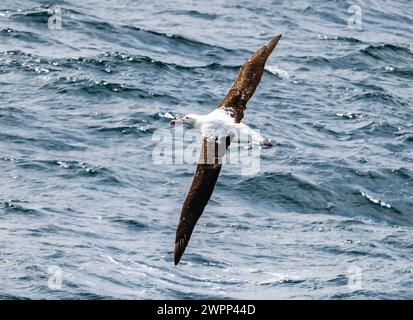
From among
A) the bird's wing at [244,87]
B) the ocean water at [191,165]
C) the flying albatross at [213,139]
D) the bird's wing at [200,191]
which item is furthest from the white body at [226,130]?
the ocean water at [191,165]

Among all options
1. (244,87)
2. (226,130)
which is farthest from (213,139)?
(244,87)

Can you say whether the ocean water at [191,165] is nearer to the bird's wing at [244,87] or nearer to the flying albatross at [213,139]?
the flying albatross at [213,139]

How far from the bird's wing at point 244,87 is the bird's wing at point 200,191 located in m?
0.94

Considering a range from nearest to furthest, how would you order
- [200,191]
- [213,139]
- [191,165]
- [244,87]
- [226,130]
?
1. [200,191]
2. [213,139]
3. [226,130]
4. [244,87]
5. [191,165]

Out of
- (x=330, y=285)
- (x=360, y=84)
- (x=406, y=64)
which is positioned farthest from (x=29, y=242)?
(x=406, y=64)

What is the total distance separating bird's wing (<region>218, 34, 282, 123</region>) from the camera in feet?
70.9

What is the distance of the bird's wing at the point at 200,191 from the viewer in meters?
19.5

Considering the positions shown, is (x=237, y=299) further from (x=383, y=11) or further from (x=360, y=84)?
(x=383, y=11)

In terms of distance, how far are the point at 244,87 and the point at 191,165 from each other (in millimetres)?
Answer: 6938

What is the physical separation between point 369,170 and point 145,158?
534 centimetres

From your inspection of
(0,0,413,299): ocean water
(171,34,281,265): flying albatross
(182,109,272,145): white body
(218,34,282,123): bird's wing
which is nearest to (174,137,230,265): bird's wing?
(171,34,281,265): flying albatross

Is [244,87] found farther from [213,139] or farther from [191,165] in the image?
[191,165]

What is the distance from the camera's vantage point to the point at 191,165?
94.1 ft

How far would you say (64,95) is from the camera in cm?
3122
